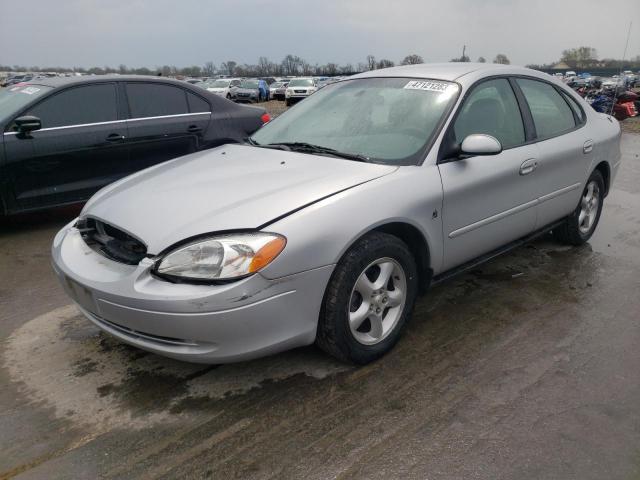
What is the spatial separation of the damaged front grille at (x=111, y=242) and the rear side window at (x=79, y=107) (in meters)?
2.76

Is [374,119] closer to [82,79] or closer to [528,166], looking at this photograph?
[528,166]

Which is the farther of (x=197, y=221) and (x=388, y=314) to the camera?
(x=388, y=314)

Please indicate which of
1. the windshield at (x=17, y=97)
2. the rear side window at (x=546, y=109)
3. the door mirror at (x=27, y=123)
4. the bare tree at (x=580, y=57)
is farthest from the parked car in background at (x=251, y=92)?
the bare tree at (x=580, y=57)

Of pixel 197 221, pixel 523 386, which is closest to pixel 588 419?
pixel 523 386

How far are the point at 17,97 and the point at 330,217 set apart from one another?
14.5 feet

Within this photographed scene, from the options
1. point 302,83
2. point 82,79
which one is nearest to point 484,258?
point 82,79

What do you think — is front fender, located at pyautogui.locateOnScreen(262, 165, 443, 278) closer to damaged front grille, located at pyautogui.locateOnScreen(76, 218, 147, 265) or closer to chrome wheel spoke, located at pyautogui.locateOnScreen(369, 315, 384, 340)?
chrome wheel spoke, located at pyautogui.locateOnScreen(369, 315, 384, 340)

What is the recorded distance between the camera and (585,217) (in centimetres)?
472

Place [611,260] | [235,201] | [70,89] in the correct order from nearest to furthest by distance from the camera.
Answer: [235,201], [611,260], [70,89]

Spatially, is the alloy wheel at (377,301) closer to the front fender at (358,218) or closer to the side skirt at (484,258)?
the front fender at (358,218)

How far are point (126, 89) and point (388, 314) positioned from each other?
4176mm

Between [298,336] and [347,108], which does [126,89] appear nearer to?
[347,108]

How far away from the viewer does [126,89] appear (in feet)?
18.6

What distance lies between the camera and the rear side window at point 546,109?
3.91 m
